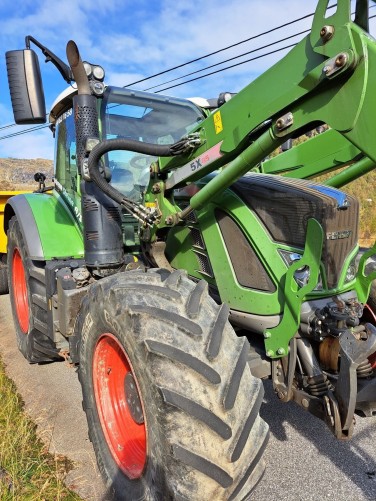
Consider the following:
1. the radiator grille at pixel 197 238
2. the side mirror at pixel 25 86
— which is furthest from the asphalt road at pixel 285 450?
the side mirror at pixel 25 86

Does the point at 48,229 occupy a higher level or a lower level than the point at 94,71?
lower

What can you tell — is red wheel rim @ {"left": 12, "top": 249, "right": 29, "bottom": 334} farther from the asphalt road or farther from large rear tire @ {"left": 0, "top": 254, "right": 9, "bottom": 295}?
large rear tire @ {"left": 0, "top": 254, "right": 9, "bottom": 295}

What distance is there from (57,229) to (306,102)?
236cm

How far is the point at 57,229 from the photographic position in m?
3.46

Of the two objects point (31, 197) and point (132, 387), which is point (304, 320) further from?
point (31, 197)

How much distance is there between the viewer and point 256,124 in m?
1.97

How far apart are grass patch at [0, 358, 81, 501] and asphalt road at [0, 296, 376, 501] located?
0.08 meters

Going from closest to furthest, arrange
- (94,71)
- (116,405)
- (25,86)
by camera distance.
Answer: (116,405) → (25,86) → (94,71)

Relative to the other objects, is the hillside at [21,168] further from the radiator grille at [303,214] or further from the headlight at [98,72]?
the radiator grille at [303,214]

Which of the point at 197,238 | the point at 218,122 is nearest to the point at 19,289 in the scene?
the point at 197,238

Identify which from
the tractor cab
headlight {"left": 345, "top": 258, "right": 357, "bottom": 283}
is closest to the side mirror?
the tractor cab

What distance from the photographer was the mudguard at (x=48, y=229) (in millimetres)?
3248

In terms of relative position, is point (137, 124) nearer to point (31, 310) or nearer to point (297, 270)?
point (31, 310)

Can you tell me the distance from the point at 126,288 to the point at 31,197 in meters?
2.33
